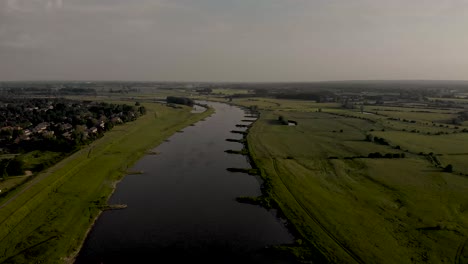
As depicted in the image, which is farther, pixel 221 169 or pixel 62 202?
pixel 221 169

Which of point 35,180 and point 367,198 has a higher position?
point 35,180

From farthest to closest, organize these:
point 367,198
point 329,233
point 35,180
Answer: point 35,180, point 367,198, point 329,233

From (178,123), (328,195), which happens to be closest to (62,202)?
(328,195)

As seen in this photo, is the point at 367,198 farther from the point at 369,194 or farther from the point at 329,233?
the point at 329,233

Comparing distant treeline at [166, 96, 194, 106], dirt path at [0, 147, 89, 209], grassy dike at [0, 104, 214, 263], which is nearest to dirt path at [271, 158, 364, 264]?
grassy dike at [0, 104, 214, 263]

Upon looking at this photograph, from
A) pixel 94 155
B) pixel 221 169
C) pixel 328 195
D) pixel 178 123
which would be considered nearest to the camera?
pixel 328 195

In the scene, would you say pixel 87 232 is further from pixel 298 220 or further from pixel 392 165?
pixel 392 165

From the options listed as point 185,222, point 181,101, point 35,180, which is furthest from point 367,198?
point 181,101
